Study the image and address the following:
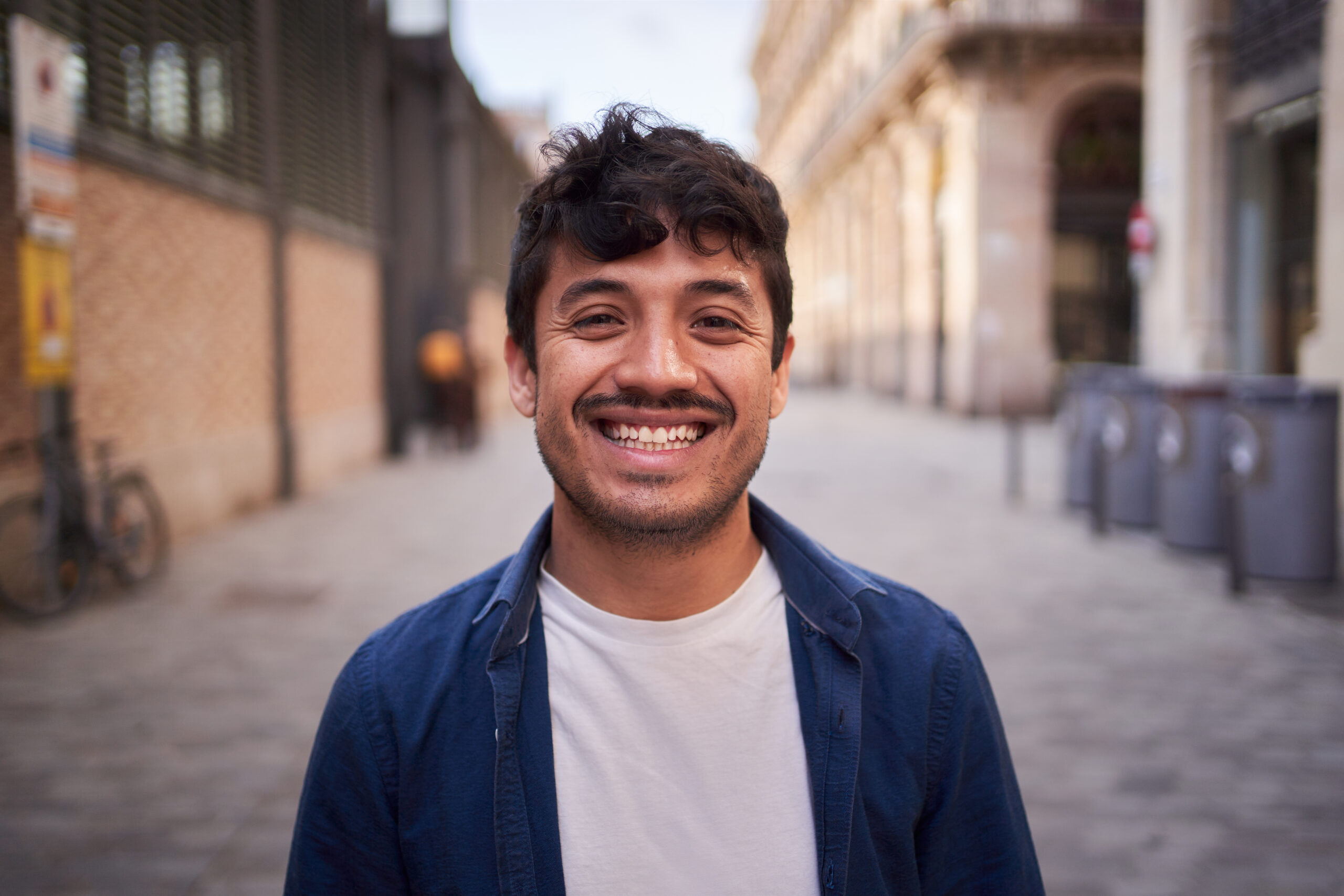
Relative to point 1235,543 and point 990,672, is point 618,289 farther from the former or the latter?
point 1235,543

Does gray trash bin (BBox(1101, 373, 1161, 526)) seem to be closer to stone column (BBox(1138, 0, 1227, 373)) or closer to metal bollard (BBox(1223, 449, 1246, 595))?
metal bollard (BBox(1223, 449, 1246, 595))

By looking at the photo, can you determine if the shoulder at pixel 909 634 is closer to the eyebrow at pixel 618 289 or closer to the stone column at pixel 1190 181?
the eyebrow at pixel 618 289

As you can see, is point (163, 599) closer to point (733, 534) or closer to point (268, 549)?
point (268, 549)

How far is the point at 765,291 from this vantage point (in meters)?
1.78

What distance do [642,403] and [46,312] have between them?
6333mm

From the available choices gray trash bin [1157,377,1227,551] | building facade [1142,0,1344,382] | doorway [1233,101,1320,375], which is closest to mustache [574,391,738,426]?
gray trash bin [1157,377,1227,551]

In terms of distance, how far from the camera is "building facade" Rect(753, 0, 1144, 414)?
22000 millimetres

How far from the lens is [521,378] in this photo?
6.20 ft

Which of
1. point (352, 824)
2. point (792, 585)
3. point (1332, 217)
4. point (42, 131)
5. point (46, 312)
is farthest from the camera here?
point (1332, 217)

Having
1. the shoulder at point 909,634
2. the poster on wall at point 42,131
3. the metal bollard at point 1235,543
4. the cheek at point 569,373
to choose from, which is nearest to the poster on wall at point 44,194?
the poster on wall at point 42,131

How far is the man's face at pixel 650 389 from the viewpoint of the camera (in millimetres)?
1653

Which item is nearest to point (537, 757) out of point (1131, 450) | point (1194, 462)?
point (1194, 462)

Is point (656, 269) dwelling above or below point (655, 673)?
above

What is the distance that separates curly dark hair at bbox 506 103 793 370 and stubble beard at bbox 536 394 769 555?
183 millimetres
